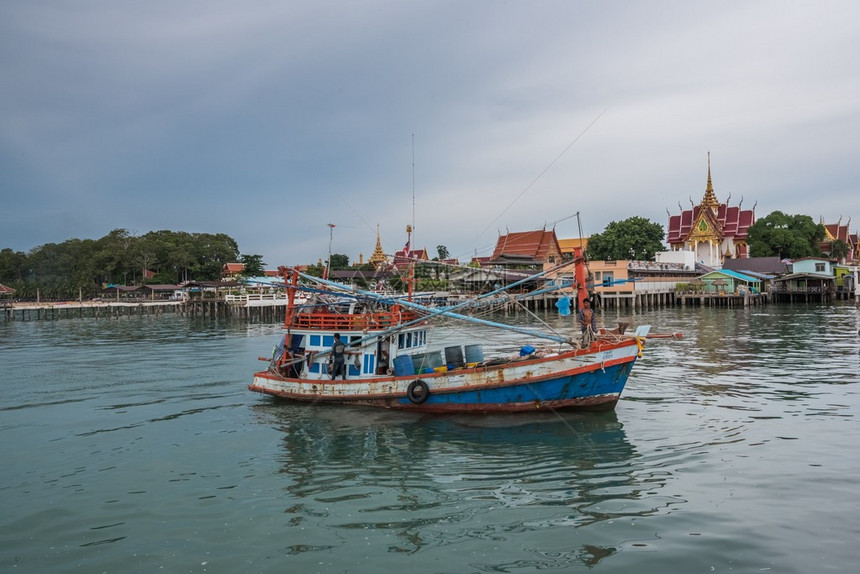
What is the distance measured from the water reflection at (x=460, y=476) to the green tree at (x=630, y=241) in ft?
206

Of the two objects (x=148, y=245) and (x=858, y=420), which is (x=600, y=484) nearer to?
(x=858, y=420)

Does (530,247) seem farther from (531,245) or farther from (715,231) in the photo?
(715,231)

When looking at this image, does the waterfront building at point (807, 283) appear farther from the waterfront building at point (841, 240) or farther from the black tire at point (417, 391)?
the black tire at point (417, 391)

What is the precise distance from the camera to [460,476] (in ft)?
36.5

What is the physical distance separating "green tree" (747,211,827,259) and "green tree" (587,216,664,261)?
16178mm

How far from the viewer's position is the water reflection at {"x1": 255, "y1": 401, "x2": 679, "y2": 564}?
29.8 feet

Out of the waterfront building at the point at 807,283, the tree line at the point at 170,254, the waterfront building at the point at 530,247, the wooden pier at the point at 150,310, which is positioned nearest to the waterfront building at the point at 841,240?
the tree line at the point at 170,254

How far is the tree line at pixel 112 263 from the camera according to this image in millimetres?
93500

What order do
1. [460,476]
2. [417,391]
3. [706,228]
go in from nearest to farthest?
[460,476] → [417,391] → [706,228]

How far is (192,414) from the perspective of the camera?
1681cm

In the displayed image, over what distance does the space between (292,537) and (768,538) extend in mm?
6653

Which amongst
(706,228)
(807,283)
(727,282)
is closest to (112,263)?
(727,282)

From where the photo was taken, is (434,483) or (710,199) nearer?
(434,483)

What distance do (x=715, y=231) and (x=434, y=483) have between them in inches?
3340
